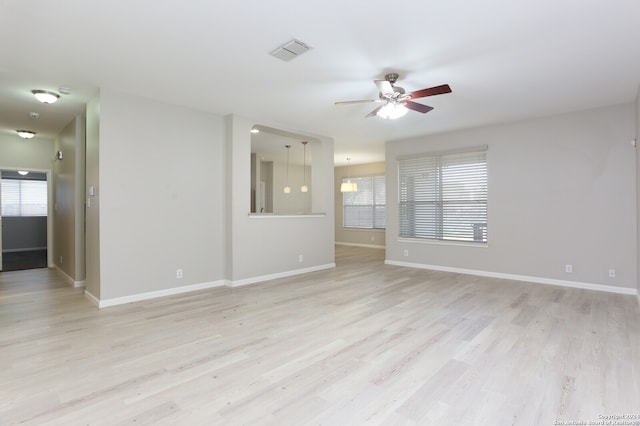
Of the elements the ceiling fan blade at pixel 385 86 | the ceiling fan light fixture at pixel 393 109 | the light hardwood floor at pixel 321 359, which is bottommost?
the light hardwood floor at pixel 321 359

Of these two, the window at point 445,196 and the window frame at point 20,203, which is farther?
the window frame at point 20,203

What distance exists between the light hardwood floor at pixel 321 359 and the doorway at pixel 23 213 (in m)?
6.70

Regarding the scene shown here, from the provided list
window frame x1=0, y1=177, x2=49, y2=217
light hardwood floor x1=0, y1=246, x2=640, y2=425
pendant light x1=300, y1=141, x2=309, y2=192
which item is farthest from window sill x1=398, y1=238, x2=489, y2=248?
window frame x1=0, y1=177, x2=49, y2=217

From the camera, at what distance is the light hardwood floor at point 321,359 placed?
188 centimetres

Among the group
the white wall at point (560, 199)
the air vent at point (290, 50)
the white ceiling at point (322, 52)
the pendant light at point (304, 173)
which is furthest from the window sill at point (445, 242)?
the air vent at point (290, 50)

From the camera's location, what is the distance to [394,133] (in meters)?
6.25

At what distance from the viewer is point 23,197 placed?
9656 mm

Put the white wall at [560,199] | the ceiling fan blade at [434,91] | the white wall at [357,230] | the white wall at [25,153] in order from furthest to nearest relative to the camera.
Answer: the white wall at [357,230] < the white wall at [25,153] < the white wall at [560,199] < the ceiling fan blade at [434,91]

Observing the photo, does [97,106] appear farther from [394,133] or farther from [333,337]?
[394,133]

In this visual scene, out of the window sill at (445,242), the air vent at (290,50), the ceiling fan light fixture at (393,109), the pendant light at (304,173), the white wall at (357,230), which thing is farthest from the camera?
the white wall at (357,230)

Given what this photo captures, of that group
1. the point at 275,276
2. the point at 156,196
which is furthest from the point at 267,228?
the point at 156,196

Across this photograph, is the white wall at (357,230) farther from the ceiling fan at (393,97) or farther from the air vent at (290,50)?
the air vent at (290,50)

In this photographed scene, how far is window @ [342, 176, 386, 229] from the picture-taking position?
32.9 ft

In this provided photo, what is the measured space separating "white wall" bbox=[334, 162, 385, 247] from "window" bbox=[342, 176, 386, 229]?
0.14m
